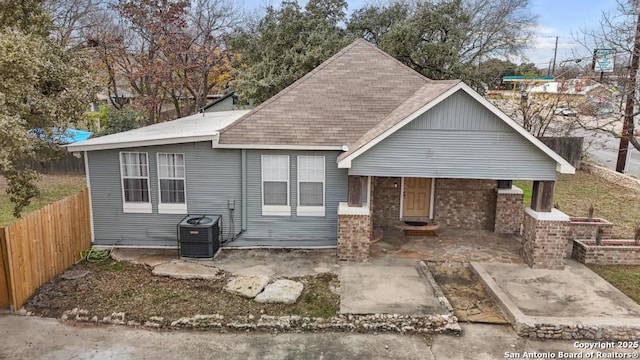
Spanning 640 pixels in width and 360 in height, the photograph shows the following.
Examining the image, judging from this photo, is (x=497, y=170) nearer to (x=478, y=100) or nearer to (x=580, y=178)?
(x=478, y=100)

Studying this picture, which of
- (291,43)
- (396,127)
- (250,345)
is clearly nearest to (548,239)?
(396,127)

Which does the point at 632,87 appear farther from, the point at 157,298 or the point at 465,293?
the point at 157,298

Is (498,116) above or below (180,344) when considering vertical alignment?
above

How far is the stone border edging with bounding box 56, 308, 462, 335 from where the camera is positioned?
801 cm

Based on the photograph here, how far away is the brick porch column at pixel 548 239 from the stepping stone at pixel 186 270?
24.8 feet

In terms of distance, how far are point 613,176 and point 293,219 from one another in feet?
57.5

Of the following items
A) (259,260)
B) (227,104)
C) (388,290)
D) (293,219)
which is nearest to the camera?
(388,290)

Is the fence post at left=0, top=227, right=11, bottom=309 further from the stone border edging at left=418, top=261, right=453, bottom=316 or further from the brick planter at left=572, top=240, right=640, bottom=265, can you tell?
the brick planter at left=572, top=240, right=640, bottom=265

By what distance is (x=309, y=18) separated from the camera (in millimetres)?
22219

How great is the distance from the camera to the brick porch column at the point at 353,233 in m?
10.8

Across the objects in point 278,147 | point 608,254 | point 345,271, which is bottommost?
point 345,271

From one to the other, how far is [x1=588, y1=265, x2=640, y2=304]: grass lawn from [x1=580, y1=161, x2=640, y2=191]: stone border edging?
35.2ft

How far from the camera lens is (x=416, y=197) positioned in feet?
45.0

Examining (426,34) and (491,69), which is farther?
(491,69)
